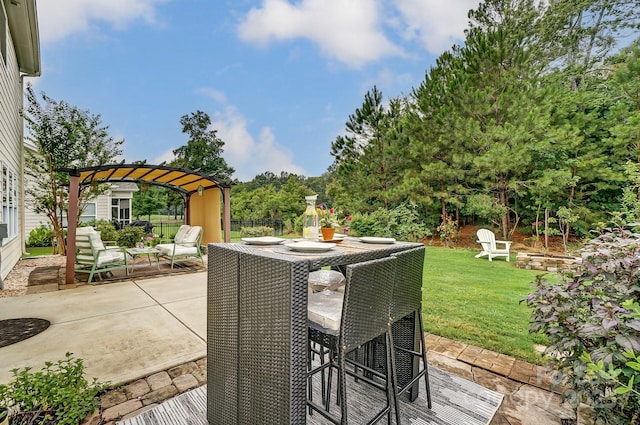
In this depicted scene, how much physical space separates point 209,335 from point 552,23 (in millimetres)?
16664

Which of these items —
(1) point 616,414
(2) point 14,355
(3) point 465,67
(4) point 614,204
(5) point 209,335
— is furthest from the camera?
(3) point 465,67

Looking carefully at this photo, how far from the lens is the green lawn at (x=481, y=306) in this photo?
9.59ft

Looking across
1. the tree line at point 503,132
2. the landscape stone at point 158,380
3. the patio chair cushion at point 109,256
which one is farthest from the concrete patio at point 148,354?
the tree line at point 503,132

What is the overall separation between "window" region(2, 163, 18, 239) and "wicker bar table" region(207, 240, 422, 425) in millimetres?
5883

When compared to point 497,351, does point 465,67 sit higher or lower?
higher

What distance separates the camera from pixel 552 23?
1227 centimetres

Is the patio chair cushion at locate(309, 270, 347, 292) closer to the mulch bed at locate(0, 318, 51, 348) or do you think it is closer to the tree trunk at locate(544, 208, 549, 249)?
the mulch bed at locate(0, 318, 51, 348)

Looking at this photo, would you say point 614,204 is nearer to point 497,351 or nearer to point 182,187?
point 497,351

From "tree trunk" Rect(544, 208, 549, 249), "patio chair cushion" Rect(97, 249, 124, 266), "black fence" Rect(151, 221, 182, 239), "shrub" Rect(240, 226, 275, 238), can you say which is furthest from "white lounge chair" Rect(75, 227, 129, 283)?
"tree trunk" Rect(544, 208, 549, 249)

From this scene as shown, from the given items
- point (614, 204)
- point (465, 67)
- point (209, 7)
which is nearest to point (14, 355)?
point (209, 7)

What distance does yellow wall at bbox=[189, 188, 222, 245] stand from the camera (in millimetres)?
9031

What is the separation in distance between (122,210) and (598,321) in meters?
18.7

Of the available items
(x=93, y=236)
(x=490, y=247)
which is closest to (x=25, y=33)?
(x=93, y=236)

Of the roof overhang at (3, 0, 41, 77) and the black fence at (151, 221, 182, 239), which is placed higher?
the roof overhang at (3, 0, 41, 77)
